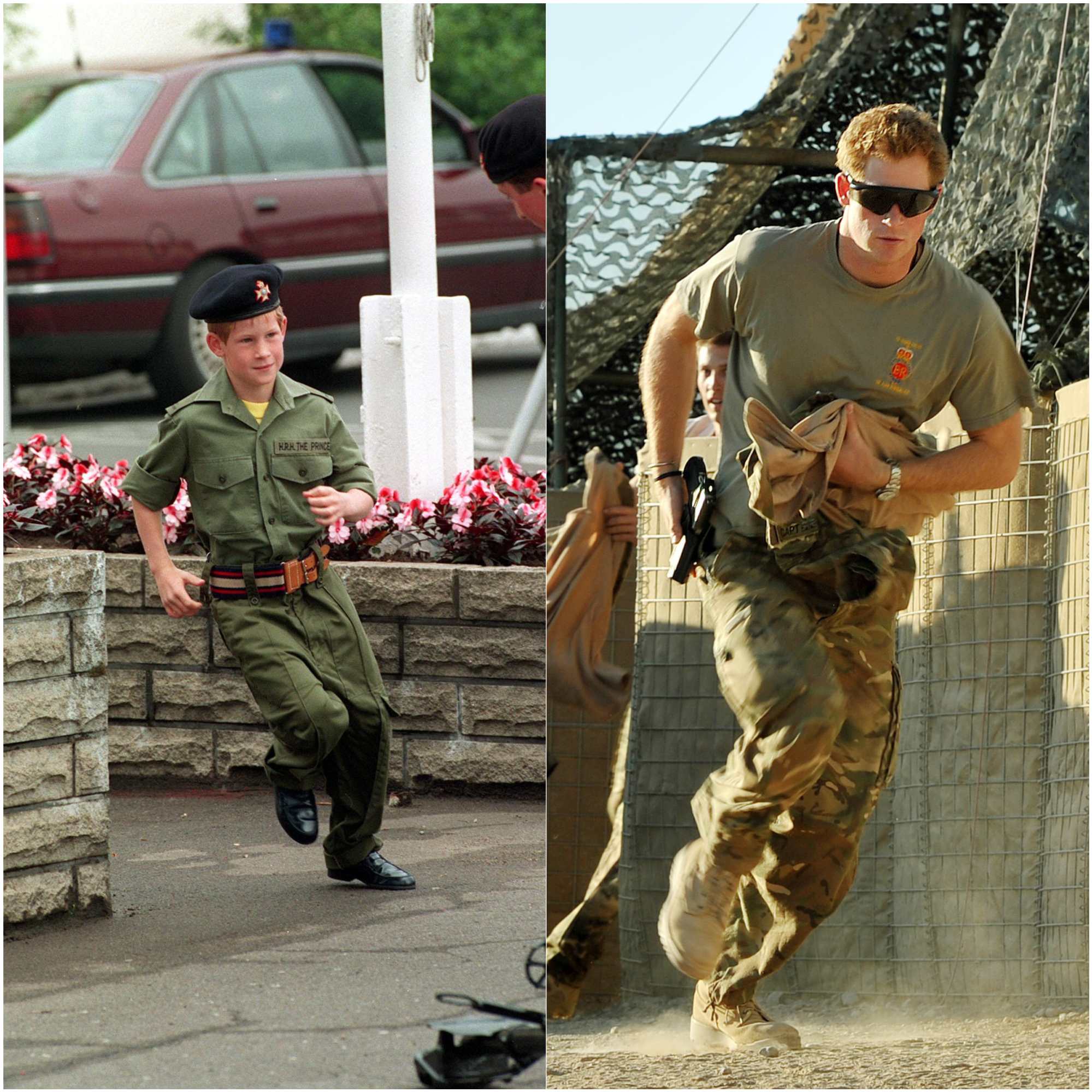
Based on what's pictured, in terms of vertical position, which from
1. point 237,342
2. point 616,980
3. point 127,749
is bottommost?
point 616,980

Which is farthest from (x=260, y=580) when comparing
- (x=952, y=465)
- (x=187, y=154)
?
(x=187, y=154)

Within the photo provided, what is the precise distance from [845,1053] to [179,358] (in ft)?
13.7

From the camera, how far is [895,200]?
283 cm

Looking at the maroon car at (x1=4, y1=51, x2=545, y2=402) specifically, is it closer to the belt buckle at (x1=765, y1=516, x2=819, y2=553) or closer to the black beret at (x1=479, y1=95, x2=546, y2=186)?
the black beret at (x1=479, y1=95, x2=546, y2=186)

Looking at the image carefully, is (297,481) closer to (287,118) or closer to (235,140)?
(287,118)

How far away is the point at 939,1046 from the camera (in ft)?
11.5

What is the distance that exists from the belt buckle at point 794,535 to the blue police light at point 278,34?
3215 mm

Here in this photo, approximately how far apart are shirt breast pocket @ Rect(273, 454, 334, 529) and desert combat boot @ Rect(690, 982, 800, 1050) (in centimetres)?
135

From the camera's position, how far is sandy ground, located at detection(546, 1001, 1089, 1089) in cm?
317

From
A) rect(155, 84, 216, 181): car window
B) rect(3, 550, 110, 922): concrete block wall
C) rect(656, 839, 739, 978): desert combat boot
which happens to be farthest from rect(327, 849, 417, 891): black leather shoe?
rect(155, 84, 216, 181): car window

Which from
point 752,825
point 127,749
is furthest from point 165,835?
point 752,825

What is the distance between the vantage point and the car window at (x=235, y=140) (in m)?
6.60

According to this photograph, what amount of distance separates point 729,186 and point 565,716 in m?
1.53

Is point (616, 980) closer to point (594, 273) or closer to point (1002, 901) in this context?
Answer: point (1002, 901)
